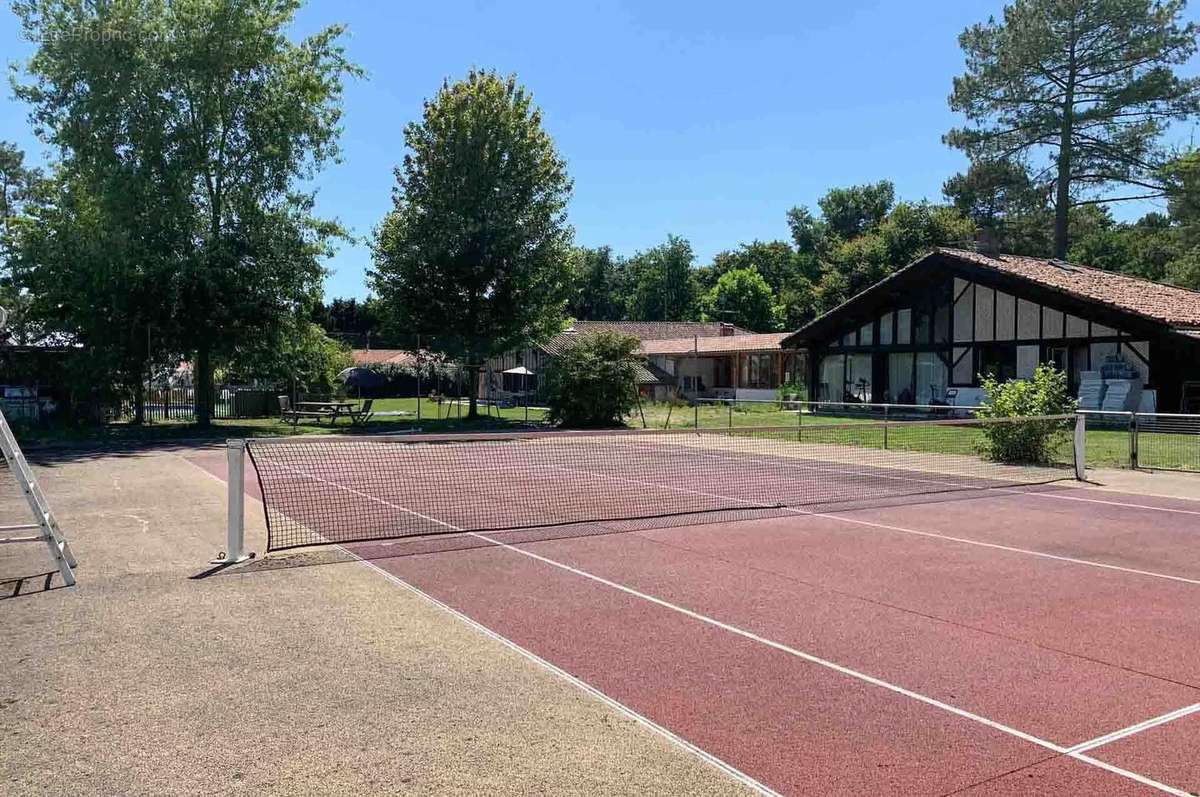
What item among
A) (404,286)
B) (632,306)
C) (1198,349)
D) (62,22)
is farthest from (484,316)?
(632,306)

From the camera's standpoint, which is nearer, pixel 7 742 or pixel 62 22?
pixel 7 742

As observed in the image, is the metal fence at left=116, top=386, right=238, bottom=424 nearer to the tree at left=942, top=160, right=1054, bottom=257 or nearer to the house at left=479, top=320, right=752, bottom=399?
the house at left=479, top=320, right=752, bottom=399

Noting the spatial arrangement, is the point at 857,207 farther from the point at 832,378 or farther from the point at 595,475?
the point at 595,475

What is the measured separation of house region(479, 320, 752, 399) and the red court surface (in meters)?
38.9

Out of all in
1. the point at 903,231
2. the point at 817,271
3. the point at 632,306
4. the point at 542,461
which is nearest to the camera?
the point at 542,461

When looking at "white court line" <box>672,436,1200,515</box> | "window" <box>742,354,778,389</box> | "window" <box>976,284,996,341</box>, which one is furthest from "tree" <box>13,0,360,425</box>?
"window" <box>742,354,778,389</box>

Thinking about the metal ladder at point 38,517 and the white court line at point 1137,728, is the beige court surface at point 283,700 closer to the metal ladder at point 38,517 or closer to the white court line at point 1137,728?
the metal ladder at point 38,517

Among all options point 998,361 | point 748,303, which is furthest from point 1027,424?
point 748,303

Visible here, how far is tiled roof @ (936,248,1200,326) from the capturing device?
2841 centimetres

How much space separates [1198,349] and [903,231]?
87.2ft

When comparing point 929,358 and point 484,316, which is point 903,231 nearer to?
point 929,358

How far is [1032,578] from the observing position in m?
8.55

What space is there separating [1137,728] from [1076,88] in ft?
159

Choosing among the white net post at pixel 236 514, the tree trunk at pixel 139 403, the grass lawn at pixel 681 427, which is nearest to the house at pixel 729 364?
the grass lawn at pixel 681 427
